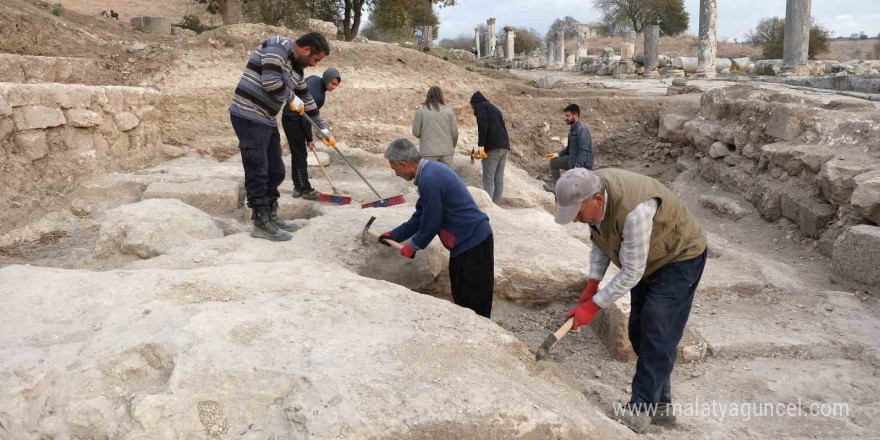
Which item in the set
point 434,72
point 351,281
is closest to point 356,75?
point 434,72

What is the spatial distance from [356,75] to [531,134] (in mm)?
3329

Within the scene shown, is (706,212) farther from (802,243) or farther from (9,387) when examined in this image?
(9,387)

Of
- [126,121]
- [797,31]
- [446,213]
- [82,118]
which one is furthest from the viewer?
[797,31]

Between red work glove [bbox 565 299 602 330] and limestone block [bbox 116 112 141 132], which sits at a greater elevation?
limestone block [bbox 116 112 141 132]

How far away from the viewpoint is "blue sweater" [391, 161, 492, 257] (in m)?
3.69

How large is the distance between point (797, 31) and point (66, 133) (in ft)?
56.9

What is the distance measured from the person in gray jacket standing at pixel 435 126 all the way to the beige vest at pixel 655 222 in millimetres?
4164

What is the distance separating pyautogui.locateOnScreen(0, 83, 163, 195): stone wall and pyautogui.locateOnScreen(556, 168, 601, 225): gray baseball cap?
18.2 feet

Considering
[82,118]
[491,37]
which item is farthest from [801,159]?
[491,37]

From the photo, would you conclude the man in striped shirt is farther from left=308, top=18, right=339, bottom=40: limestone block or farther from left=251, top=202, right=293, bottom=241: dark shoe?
left=308, top=18, right=339, bottom=40: limestone block

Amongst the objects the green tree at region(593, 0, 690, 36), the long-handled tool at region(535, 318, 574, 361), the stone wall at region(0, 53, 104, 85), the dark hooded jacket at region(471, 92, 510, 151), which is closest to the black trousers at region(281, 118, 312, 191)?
the dark hooded jacket at region(471, 92, 510, 151)

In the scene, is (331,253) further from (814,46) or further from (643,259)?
(814,46)

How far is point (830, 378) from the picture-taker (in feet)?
12.6

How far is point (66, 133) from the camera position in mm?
6445
